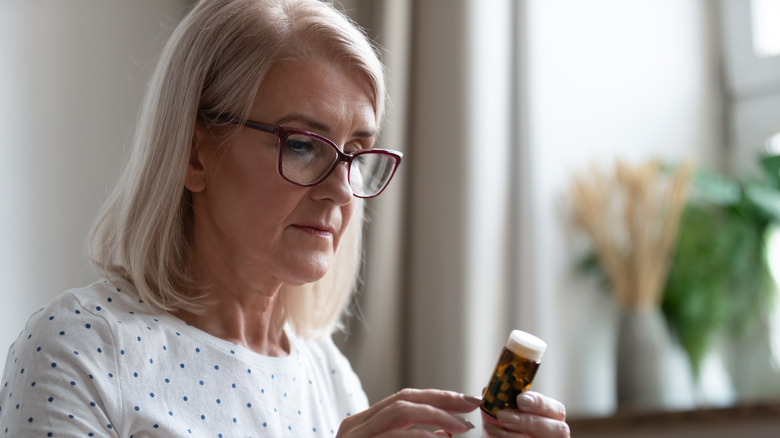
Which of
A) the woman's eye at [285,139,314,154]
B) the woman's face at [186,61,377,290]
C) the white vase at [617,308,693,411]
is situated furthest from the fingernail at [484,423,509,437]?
the white vase at [617,308,693,411]

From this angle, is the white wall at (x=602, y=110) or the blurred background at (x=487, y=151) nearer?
the blurred background at (x=487, y=151)

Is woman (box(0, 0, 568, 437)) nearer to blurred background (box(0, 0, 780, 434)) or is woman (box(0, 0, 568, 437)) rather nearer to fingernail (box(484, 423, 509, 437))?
fingernail (box(484, 423, 509, 437))

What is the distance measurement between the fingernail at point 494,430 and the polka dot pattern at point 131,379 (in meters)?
0.33

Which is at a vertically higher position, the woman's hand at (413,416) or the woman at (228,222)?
the woman at (228,222)

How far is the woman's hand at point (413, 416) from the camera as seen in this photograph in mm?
937

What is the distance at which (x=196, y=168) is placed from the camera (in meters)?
1.13

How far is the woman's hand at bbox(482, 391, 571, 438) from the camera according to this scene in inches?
36.7

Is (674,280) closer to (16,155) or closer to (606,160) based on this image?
(606,160)

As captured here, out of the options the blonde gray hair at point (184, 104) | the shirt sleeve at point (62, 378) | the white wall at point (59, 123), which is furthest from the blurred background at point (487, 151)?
Result: the shirt sleeve at point (62, 378)

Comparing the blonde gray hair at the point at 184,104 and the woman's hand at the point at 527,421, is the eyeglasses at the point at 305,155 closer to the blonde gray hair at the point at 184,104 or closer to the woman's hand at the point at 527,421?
the blonde gray hair at the point at 184,104

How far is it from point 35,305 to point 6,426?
0.80m

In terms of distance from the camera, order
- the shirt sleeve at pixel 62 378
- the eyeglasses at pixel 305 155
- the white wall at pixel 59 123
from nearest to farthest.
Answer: the shirt sleeve at pixel 62 378 < the eyeglasses at pixel 305 155 < the white wall at pixel 59 123

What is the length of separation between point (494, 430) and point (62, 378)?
0.51 m

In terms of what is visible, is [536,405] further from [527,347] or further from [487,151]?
[487,151]
